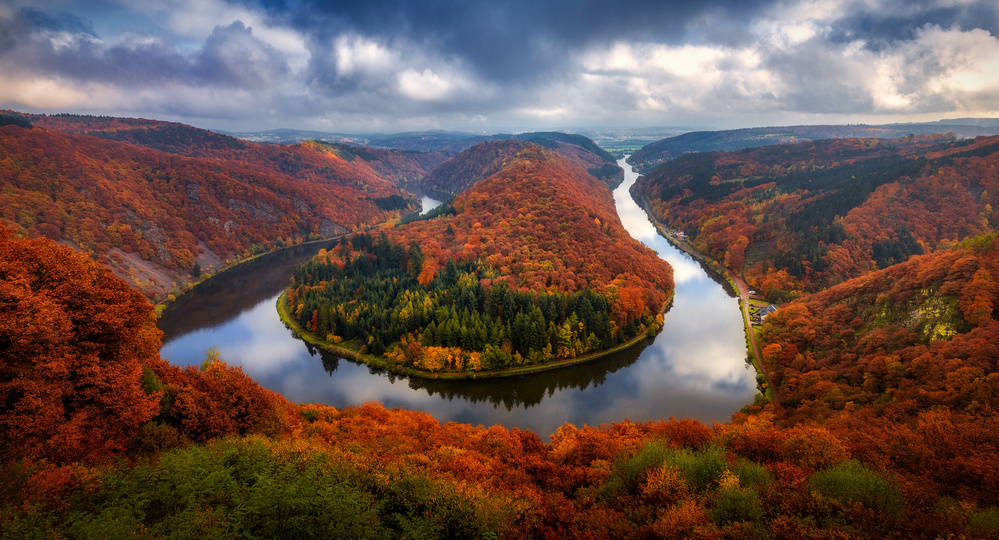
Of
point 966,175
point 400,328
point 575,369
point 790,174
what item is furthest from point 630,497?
point 790,174

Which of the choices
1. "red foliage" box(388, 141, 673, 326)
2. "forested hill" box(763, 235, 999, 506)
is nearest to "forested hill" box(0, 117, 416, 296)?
"red foliage" box(388, 141, 673, 326)

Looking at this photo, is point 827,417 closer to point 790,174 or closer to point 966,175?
point 966,175

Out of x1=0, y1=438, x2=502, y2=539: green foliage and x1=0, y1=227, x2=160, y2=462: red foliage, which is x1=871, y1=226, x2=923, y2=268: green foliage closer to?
x1=0, y1=438, x2=502, y2=539: green foliage

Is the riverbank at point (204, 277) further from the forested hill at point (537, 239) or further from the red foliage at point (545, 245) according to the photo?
the forested hill at point (537, 239)

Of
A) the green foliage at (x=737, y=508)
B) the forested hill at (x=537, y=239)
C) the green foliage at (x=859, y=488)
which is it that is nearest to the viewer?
the green foliage at (x=737, y=508)

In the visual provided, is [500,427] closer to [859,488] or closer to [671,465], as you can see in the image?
[671,465]

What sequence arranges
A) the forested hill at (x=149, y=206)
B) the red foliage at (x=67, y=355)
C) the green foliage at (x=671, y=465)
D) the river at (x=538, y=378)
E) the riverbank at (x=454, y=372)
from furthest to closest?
the forested hill at (x=149, y=206) → the riverbank at (x=454, y=372) → the river at (x=538, y=378) → the green foliage at (x=671, y=465) → the red foliage at (x=67, y=355)

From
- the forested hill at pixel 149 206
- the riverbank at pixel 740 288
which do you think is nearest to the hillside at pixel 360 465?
the riverbank at pixel 740 288
